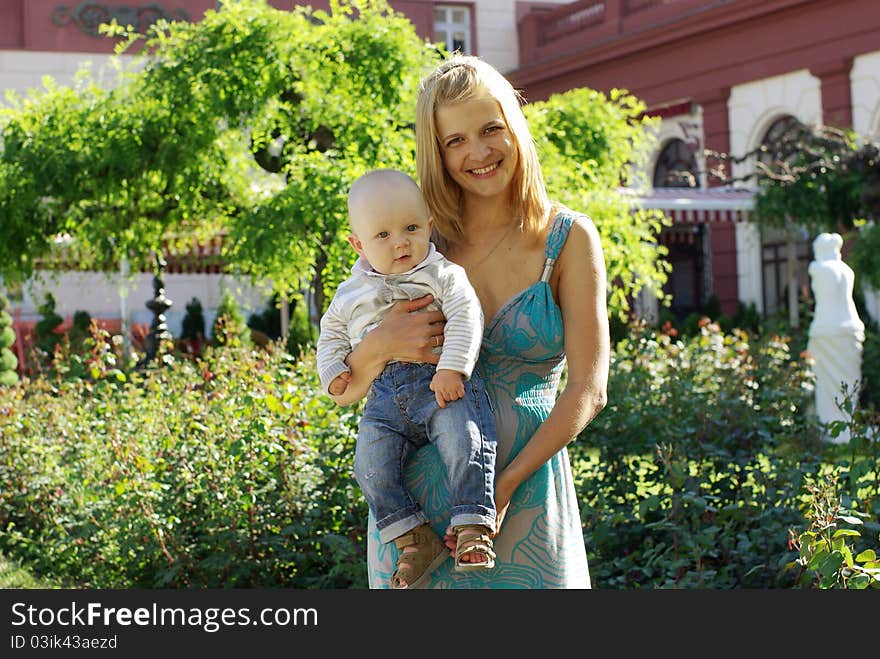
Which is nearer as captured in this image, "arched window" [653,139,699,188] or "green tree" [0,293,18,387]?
"green tree" [0,293,18,387]

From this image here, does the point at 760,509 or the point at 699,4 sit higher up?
the point at 699,4

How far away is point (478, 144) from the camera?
7.95 feet

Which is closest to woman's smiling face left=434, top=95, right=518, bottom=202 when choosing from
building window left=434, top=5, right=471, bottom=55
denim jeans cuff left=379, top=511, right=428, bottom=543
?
denim jeans cuff left=379, top=511, right=428, bottom=543

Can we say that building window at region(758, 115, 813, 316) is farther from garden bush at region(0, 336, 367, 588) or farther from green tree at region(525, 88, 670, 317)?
garden bush at region(0, 336, 367, 588)

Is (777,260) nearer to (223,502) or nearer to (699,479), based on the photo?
(699,479)

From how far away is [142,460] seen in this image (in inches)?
206

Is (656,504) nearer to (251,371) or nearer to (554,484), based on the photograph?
(554,484)

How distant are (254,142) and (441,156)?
7787mm

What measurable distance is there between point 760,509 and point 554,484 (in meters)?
2.55

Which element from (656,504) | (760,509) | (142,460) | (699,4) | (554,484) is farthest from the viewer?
(699,4)

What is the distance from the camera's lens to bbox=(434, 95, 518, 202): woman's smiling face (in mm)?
2410

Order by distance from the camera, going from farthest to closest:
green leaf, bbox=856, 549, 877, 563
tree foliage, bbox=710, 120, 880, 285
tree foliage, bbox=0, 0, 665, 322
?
tree foliage, bbox=710, 120, 880, 285, tree foliage, bbox=0, 0, 665, 322, green leaf, bbox=856, 549, 877, 563

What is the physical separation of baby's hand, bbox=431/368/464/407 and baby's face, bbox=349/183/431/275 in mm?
219

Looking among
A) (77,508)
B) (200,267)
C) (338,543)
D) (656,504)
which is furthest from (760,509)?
(200,267)
